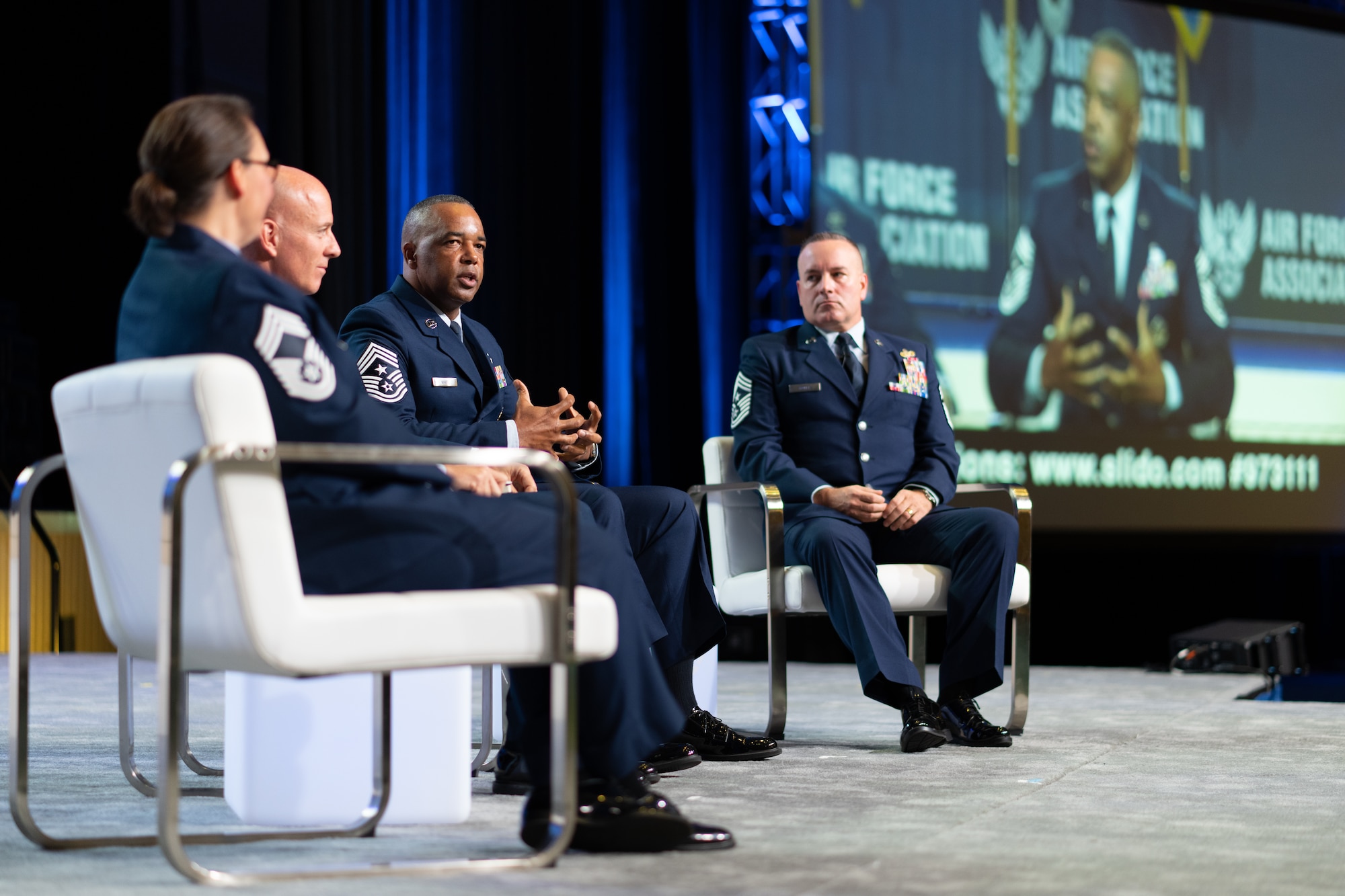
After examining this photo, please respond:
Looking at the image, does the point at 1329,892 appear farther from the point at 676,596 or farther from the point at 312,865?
the point at 676,596

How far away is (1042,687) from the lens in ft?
15.3

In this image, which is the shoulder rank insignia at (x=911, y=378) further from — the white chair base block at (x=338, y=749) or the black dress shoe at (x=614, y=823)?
the black dress shoe at (x=614, y=823)

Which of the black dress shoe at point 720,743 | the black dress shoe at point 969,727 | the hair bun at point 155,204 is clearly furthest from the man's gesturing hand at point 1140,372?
the hair bun at point 155,204

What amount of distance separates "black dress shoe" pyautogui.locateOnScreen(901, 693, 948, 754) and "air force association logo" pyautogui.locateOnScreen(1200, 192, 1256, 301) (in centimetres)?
395

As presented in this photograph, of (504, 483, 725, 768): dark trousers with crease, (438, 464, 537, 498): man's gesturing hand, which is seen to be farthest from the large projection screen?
(438, 464, 537, 498): man's gesturing hand

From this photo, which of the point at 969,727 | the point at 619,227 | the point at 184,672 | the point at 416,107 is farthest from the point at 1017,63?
the point at 184,672

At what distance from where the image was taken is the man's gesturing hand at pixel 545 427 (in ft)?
8.52

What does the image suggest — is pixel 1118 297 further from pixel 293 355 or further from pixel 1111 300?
pixel 293 355

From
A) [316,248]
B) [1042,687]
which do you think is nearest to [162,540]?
[316,248]

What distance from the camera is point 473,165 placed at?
5844 millimetres

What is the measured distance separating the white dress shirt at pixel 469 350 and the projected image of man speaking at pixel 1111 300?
3.51 meters

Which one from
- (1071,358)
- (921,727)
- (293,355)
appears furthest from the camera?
(1071,358)

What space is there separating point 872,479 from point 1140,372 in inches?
123

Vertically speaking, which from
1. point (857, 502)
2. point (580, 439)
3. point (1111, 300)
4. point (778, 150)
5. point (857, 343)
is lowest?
point (857, 502)
